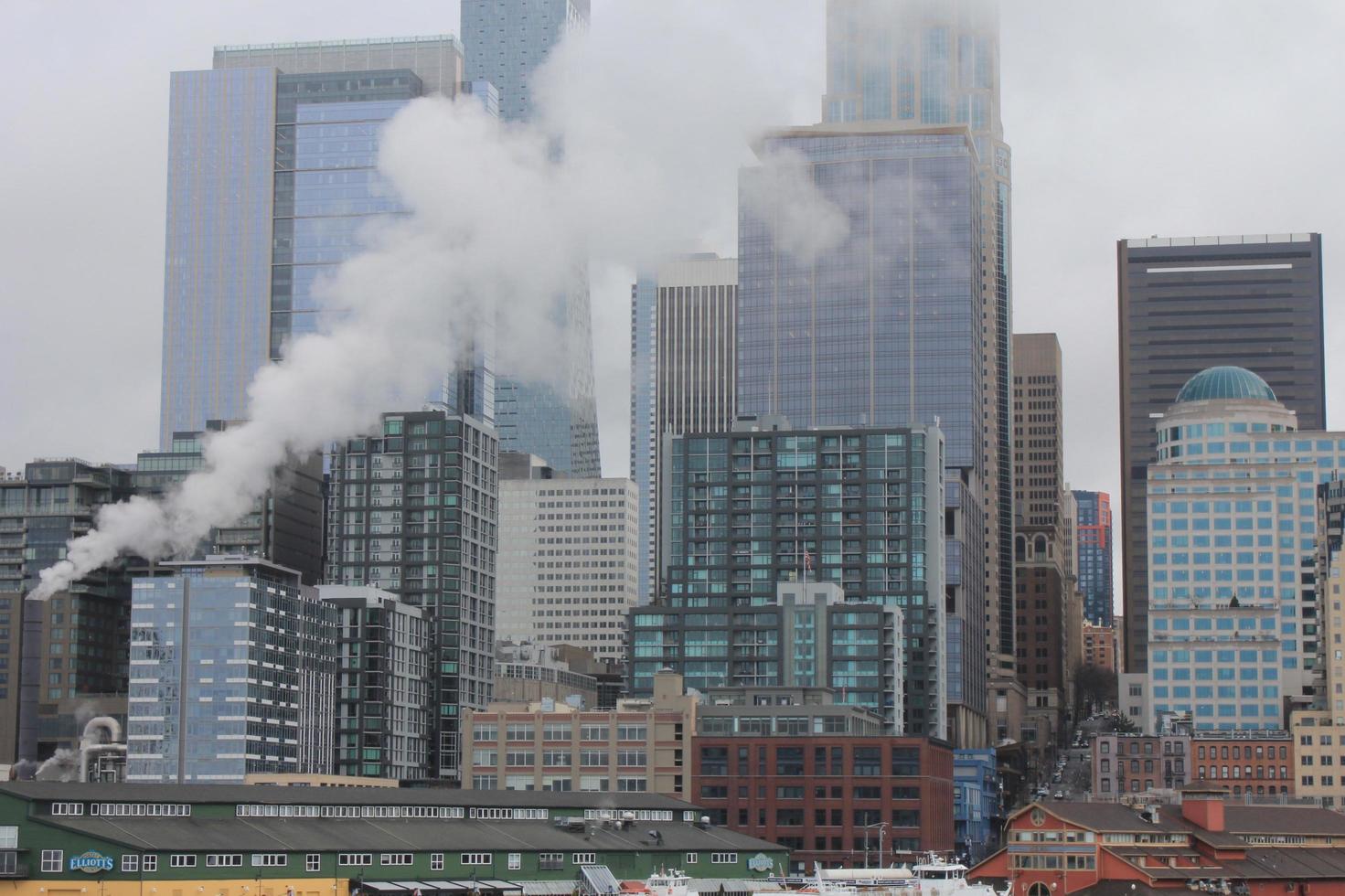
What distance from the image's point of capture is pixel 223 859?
17450 cm

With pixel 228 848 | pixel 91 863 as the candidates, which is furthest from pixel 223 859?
pixel 91 863

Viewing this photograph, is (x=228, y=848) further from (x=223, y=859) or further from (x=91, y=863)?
(x=91, y=863)

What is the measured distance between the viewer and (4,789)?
6757 inches

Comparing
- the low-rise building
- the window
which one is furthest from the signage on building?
the window

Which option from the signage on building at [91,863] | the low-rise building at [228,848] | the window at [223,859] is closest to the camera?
the signage on building at [91,863]

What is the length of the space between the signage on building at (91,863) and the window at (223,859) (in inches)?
270

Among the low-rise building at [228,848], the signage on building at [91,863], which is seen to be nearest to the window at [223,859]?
the low-rise building at [228,848]

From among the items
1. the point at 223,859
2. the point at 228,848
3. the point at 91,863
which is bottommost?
the point at 223,859

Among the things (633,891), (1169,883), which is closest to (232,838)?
(633,891)

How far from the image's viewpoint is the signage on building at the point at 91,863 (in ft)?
552

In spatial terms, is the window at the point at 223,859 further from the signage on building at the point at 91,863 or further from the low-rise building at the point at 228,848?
the signage on building at the point at 91,863

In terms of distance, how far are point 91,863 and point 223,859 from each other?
10.7 metres

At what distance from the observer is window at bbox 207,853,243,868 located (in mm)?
173375

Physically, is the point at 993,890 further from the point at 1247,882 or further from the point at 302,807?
the point at 302,807
